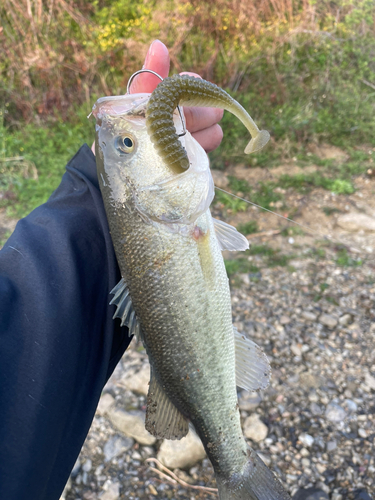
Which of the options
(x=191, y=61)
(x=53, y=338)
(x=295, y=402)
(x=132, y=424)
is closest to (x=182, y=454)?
(x=132, y=424)

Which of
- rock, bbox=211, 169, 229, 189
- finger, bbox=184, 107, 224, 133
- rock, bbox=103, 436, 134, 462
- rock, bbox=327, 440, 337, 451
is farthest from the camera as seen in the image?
rock, bbox=211, 169, 229, 189

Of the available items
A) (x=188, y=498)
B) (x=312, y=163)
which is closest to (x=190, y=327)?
(x=188, y=498)

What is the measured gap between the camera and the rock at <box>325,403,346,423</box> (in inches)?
110

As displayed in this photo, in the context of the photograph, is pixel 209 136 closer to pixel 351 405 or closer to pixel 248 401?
pixel 248 401

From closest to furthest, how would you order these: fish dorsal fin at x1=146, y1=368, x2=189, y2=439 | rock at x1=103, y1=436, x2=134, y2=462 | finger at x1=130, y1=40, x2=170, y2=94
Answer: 1. fish dorsal fin at x1=146, y1=368, x2=189, y2=439
2. finger at x1=130, y1=40, x2=170, y2=94
3. rock at x1=103, y1=436, x2=134, y2=462

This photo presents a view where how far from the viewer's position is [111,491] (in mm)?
2531

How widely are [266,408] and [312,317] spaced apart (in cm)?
114

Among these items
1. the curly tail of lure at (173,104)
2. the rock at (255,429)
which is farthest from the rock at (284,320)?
the curly tail of lure at (173,104)

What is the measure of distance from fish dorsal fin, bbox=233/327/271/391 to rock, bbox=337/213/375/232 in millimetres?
Answer: 3341

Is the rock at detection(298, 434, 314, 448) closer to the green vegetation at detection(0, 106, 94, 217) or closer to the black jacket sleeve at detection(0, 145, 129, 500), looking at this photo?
the black jacket sleeve at detection(0, 145, 129, 500)

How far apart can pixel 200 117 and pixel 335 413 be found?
2.55 meters

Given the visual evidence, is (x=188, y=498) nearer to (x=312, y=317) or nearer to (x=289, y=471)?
(x=289, y=471)

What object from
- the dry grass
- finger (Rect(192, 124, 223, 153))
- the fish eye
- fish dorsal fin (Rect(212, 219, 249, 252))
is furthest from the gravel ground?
the dry grass

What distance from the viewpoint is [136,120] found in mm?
1611
